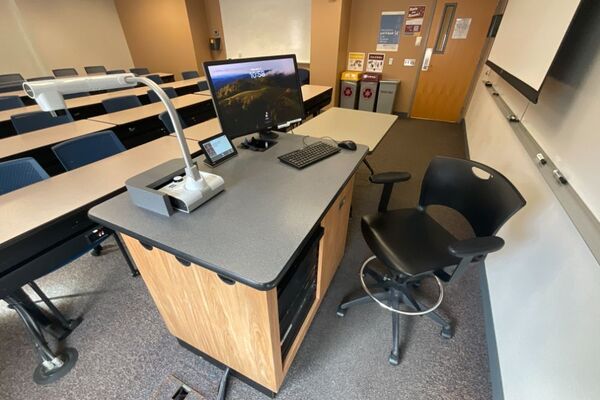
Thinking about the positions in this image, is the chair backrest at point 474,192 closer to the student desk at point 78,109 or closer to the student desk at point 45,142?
the student desk at point 45,142

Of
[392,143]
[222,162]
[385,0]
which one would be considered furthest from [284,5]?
[222,162]

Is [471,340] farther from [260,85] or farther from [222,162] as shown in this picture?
[260,85]

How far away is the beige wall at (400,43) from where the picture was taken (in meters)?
4.27

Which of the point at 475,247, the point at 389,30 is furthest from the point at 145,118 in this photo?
the point at 389,30

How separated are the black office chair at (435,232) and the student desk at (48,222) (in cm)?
136

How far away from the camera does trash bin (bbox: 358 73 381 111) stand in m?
4.80

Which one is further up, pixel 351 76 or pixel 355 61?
pixel 355 61

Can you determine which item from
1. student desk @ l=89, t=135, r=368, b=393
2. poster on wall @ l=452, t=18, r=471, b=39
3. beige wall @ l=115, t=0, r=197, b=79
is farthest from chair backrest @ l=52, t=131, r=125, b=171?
beige wall @ l=115, t=0, r=197, b=79

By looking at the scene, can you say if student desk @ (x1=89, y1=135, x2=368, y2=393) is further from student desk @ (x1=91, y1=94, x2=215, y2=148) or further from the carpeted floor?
student desk @ (x1=91, y1=94, x2=215, y2=148)

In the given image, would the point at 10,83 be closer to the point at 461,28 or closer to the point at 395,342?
the point at 395,342

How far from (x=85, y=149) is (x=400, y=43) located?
4.99 m

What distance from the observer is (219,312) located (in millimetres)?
875

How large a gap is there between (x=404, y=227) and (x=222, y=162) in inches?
39.8

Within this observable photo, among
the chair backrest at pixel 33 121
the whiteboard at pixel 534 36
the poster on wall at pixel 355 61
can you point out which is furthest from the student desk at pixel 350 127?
the poster on wall at pixel 355 61
